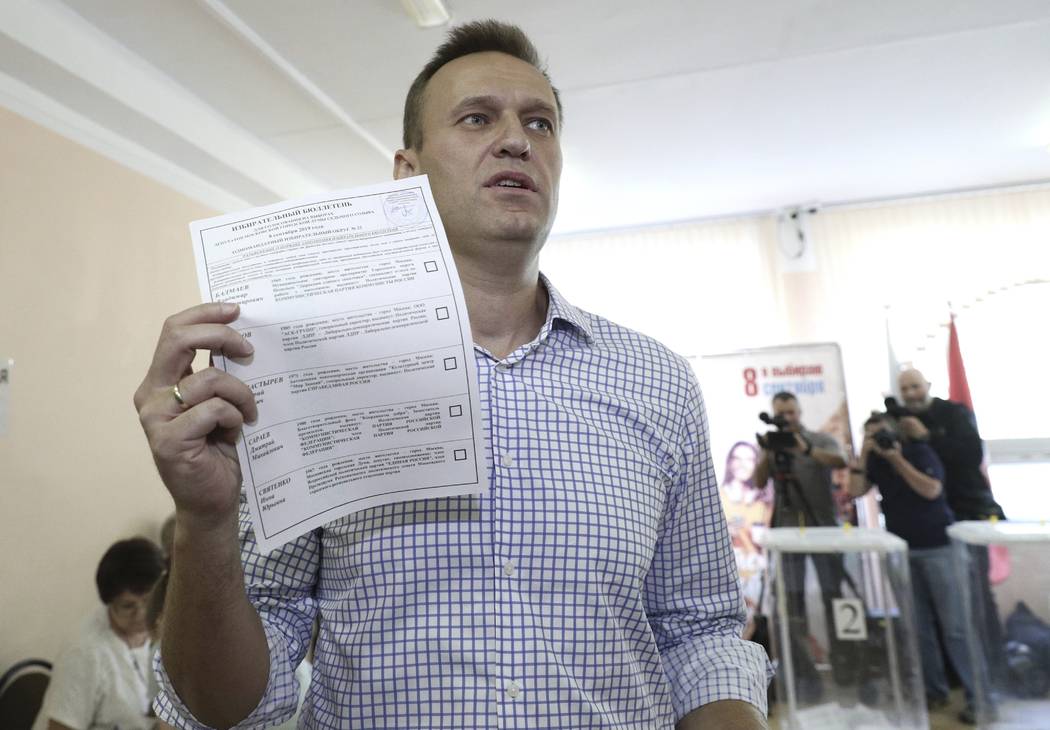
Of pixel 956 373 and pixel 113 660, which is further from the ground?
pixel 956 373

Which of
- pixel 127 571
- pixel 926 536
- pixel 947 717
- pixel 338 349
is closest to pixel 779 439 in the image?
pixel 926 536

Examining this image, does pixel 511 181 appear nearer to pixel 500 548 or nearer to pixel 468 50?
pixel 468 50

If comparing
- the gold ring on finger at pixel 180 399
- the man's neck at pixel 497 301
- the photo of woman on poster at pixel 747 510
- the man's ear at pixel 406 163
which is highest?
the man's ear at pixel 406 163

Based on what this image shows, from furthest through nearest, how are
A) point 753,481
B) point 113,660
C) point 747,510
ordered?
point 747,510 < point 753,481 < point 113,660

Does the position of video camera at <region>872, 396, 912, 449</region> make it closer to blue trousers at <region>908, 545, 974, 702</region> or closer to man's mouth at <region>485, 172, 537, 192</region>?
blue trousers at <region>908, 545, 974, 702</region>

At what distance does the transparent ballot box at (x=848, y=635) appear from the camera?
3309 mm

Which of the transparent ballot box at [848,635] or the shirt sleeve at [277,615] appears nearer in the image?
the shirt sleeve at [277,615]

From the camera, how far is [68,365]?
306cm

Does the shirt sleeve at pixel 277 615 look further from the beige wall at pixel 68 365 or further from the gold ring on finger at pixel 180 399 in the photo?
the beige wall at pixel 68 365

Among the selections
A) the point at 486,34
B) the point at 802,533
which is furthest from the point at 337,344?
the point at 802,533

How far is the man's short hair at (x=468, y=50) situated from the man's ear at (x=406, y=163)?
17 mm

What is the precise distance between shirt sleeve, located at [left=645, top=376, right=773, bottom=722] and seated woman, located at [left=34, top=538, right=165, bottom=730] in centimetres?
217

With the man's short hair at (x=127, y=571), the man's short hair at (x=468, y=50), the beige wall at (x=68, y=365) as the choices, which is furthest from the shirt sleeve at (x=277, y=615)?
the beige wall at (x=68, y=365)

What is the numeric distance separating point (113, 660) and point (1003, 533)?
3.44 metres
